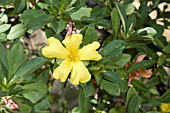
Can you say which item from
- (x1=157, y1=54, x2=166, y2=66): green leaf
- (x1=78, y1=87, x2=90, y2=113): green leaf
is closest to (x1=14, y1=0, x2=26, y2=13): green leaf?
(x1=78, y1=87, x2=90, y2=113): green leaf

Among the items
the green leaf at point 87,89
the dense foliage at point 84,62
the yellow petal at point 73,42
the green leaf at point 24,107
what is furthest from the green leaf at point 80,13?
the green leaf at point 24,107

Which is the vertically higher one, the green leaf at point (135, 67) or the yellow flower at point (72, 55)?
the yellow flower at point (72, 55)

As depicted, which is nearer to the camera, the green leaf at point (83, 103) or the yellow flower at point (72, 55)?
the yellow flower at point (72, 55)

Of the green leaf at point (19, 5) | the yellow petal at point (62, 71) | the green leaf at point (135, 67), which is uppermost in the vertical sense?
the green leaf at point (19, 5)

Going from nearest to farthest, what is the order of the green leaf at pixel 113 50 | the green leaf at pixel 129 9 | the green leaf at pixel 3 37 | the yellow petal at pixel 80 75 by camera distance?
1. the yellow petal at pixel 80 75
2. the green leaf at pixel 113 50
3. the green leaf at pixel 3 37
4. the green leaf at pixel 129 9

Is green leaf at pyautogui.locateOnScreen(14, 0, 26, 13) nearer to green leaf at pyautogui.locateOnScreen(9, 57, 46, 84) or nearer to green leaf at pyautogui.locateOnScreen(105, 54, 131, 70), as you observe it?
green leaf at pyautogui.locateOnScreen(9, 57, 46, 84)

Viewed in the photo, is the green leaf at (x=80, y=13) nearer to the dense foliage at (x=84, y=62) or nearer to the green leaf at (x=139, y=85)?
the dense foliage at (x=84, y=62)

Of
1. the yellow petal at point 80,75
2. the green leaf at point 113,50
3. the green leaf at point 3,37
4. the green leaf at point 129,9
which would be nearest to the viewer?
the yellow petal at point 80,75
